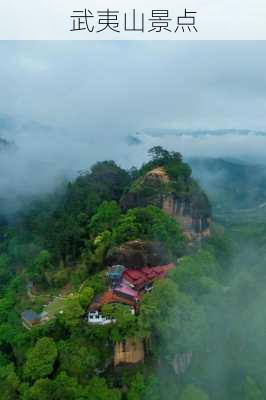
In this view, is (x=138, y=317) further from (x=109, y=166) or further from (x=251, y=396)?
(x=109, y=166)

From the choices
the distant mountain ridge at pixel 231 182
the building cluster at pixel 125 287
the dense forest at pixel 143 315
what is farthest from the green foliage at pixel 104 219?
the distant mountain ridge at pixel 231 182

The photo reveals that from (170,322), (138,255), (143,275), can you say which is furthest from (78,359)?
(138,255)

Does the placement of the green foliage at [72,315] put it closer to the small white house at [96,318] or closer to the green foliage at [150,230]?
the small white house at [96,318]

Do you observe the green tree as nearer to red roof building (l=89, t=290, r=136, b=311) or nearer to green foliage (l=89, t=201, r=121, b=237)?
Answer: red roof building (l=89, t=290, r=136, b=311)

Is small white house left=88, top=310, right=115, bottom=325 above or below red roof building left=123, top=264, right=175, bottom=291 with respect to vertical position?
below

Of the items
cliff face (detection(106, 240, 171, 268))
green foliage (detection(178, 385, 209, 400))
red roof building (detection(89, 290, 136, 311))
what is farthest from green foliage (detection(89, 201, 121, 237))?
green foliage (detection(178, 385, 209, 400))

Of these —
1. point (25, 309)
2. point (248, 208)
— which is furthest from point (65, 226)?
point (248, 208)
